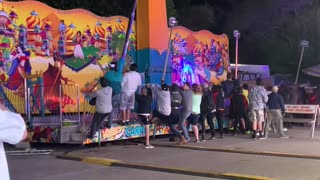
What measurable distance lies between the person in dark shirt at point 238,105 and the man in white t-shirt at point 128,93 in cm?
378

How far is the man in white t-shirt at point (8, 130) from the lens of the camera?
3.28 meters

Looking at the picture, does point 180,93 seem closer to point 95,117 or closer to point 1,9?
point 95,117

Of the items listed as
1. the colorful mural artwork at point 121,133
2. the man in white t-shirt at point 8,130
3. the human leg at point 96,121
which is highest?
the man in white t-shirt at point 8,130

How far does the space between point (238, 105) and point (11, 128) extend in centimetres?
1360

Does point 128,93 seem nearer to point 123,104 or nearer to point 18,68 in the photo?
point 123,104

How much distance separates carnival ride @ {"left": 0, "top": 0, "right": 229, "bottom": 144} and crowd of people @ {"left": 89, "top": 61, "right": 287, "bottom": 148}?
2.51ft

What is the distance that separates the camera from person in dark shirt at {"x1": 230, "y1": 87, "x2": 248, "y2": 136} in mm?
16312

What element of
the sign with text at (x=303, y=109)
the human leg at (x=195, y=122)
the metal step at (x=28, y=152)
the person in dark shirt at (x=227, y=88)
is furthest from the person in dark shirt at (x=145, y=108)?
the sign with text at (x=303, y=109)

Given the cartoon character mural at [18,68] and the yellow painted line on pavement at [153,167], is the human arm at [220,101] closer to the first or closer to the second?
the yellow painted line on pavement at [153,167]

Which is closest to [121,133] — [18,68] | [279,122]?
[18,68]

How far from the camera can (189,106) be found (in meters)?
14.3

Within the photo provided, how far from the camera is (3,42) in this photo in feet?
50.9

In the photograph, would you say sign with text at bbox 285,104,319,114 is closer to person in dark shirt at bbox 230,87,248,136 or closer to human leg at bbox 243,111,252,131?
human leg at bbox 243,111,252,131

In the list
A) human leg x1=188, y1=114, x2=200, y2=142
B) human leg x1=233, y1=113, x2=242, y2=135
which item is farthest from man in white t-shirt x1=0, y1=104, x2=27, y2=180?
human leg x1=233, y1=113, x2=242, y2=135
